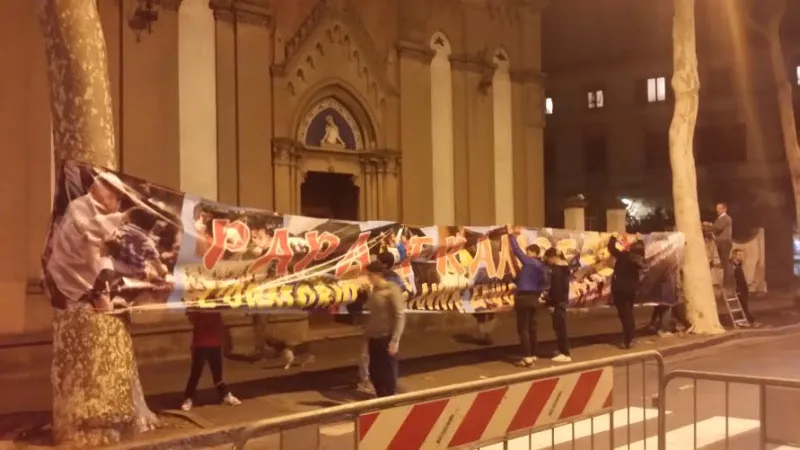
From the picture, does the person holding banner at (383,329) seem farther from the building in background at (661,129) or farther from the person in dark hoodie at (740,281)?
the building in background at (661,129)

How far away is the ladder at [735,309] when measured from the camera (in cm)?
1906

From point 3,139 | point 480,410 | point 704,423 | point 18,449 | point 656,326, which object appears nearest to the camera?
point 480,410

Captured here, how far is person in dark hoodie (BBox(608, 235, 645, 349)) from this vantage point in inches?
591

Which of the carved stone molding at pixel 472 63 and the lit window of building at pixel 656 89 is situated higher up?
the lit window of building at pixel 656 89

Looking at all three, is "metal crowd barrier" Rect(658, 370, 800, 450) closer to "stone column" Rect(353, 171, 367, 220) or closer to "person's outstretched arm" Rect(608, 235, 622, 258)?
"person's outstretched arm" Rect(608, 235, 622, 258)

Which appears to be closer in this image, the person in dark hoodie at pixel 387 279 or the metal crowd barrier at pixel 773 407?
the metal crowd barrier at pixel 773 407

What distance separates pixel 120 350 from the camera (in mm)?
8656

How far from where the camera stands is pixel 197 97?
15.6 m

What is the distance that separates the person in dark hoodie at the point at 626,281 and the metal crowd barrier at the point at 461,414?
25.8 ft

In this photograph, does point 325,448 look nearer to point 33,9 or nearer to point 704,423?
point 704,423

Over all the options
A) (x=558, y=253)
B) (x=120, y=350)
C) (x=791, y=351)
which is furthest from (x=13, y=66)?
(x=791, y=351)

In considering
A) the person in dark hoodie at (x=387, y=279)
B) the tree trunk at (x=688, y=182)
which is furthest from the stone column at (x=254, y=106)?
the tree trunk at (x=688, y=182)

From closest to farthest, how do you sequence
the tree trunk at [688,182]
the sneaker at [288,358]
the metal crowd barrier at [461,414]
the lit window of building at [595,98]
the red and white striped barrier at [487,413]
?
1. the metal crowd barrier at [461,414]
2. the red and white striped barrier at [487,413]
3. the sneaker at [288,358]
4. the tree trunk at [688,182]
5. the lit window of building at [595,98]

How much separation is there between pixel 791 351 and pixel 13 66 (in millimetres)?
14084
